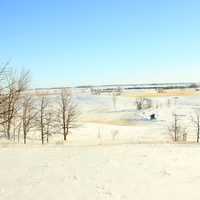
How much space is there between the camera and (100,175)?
37.1 feet

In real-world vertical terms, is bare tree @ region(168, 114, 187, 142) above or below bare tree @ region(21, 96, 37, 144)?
below

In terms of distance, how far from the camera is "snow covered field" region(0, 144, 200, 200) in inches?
371

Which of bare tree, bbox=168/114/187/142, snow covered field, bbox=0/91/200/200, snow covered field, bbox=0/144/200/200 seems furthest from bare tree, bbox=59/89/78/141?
snow covered field, bbox=0/144/200/200

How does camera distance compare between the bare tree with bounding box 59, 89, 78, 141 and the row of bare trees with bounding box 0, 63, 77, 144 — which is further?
the bare tree with bounding box 59, 89, 78, 141

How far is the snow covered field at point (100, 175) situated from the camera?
9430 mm

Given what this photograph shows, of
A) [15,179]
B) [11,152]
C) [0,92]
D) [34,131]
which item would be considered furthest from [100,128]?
[15,179]

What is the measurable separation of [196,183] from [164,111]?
7625 centimetres

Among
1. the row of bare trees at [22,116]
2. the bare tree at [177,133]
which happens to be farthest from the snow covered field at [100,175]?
the bare tree at [177,133]

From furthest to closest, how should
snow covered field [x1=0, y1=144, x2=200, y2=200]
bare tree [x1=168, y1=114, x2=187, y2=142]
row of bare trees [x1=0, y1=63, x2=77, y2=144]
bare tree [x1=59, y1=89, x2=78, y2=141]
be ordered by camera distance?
bare tree [x1=59, y1=89, x2=78, y2=141] → bare tree [x1=168, y1=114, x2=187, y2=142] → row of bare trees [x1=0, y1=63, x2=77, y2=144] → snow covered field [x1=0, y1=144, x2=200, y2=200]

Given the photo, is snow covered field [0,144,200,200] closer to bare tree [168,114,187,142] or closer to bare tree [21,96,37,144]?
bare tree [21,96,37,144]

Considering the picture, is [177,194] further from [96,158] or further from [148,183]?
[96,158]

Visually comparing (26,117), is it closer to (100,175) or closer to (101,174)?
(101,174)

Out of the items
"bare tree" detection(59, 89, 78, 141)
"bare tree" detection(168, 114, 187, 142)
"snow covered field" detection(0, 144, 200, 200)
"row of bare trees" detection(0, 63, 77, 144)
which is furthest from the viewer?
"bare tree" detection(59, 89, 78, 141)

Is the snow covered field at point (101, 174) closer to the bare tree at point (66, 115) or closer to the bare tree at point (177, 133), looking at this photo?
the bare tree at point (177, 133)
